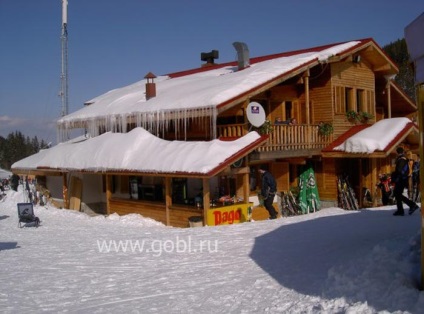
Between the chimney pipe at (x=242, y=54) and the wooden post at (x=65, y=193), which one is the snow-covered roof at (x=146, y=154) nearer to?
the wooden post at (x=65, y=193)

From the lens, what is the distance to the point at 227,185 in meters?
15.3

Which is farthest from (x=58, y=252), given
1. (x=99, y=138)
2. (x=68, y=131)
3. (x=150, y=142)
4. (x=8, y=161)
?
(x=8, y=161)

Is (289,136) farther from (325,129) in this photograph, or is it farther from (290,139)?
(325,129)

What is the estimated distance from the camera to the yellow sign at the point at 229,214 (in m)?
12.6

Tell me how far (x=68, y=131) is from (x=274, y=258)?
52.9ft

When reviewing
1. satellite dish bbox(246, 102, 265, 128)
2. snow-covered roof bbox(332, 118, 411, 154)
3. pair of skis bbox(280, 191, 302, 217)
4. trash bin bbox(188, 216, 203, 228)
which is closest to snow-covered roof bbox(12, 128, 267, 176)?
satellite dish bbox(246, 102, 265, 128)

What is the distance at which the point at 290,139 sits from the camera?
1554 cm

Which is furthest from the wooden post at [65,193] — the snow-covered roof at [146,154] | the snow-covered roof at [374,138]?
the snow-covered roof at [374,138]

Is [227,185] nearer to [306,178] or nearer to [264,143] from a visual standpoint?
[264,143]

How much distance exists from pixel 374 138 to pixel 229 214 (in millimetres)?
6535

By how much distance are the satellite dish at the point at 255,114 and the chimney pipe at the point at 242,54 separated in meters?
5.15

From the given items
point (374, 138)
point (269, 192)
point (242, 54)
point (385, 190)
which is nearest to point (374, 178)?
point (374, 138)

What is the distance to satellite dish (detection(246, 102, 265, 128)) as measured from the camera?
1392cm

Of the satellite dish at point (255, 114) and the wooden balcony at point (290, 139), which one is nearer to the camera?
the satellite dish at point (255, 114)
